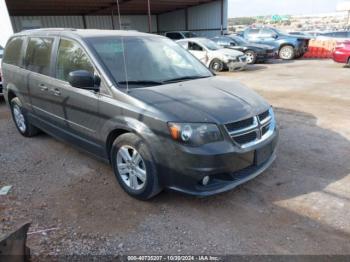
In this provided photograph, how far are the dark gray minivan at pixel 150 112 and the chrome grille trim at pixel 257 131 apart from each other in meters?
0.01

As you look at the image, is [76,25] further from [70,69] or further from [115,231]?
[115,231]

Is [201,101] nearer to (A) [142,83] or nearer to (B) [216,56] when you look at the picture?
(A) [142,83]

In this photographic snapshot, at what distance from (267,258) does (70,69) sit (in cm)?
305

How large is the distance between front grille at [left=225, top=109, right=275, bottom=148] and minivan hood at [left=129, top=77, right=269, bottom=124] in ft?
0.19

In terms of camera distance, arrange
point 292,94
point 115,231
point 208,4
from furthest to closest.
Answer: point 208,4 < point 292,94 < point 115,231

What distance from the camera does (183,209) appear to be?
312cm

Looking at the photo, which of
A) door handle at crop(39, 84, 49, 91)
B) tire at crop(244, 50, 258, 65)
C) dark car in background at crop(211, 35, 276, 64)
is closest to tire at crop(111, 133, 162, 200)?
door handle at crop(39, 84, 49, 91)

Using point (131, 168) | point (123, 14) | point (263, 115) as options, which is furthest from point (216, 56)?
point (123, 14)

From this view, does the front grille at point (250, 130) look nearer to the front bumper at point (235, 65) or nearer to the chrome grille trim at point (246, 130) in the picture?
the chrome grille trim at point (246, 130)

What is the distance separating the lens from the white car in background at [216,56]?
1283cm

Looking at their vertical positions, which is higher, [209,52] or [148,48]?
[148,48]

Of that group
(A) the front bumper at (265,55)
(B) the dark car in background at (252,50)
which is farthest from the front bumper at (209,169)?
(A) the front bumper at (265,55)

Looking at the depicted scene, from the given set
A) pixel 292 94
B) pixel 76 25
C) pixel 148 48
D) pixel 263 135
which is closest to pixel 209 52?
pixel 292 94

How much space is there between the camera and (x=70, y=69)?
378 cm
